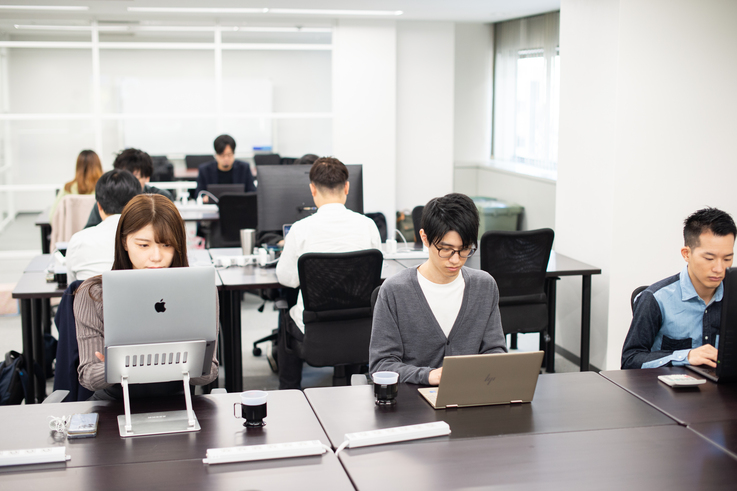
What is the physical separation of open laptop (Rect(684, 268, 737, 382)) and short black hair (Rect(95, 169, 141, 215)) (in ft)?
8.65

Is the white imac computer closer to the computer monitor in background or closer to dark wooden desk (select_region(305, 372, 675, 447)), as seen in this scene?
dark wooden desk (select_region(305, 372, 675, 447))

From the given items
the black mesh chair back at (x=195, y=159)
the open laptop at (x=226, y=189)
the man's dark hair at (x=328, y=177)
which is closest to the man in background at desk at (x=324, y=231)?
the man's dark hair at (x=328, y=177)

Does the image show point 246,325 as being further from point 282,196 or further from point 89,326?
point 89,326

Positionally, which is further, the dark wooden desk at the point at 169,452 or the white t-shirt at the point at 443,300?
the white t-shirt at the point at 443,300

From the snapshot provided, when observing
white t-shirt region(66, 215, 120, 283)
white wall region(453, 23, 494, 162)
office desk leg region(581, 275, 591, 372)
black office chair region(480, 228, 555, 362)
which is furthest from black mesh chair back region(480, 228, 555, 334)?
white wall region(453, 23, 494, 162)

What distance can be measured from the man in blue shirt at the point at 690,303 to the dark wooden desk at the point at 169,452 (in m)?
1.28

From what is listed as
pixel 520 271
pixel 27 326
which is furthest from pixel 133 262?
pixel 520 271

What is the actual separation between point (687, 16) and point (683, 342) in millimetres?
2395

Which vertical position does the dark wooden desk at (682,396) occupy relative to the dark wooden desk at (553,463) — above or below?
above

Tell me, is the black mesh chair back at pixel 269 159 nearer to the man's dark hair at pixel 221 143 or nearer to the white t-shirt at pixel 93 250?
the man's dark hair at pixel 221 143

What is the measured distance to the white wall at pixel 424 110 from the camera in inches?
315

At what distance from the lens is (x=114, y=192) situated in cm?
348

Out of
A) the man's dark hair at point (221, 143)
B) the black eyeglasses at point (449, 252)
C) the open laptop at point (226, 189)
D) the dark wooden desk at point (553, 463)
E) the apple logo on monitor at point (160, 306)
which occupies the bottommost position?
the dark wooden desk at point (553, 463)

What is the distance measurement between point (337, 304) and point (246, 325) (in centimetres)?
236
